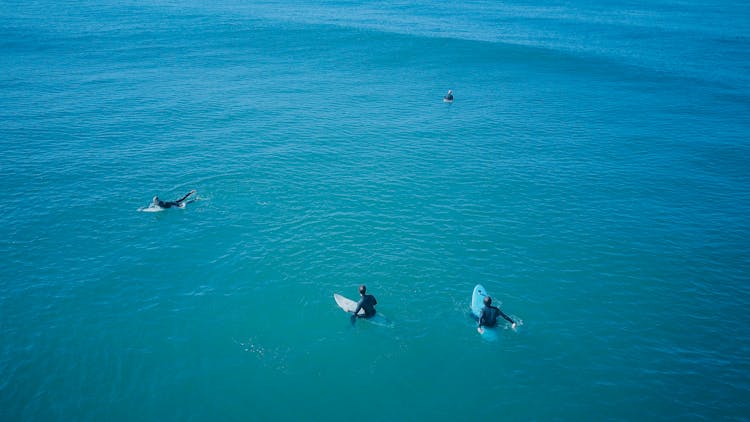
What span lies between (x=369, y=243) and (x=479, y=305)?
1205cm

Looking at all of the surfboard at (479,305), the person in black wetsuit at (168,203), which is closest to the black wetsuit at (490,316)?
the surfboard at (479,305)

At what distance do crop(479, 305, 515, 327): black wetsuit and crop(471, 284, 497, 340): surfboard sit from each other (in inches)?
16.9

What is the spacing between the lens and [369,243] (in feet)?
129

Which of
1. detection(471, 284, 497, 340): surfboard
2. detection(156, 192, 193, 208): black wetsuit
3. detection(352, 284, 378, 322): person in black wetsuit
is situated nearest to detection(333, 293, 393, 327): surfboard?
detection(352, 284, 378, 322): person in black wetsuit

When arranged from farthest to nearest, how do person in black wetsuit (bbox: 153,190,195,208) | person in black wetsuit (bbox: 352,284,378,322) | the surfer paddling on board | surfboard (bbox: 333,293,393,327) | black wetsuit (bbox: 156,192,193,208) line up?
black wetsuit (bbox: 156,192,193,208) < person in black wetsuit (bbox: 153,190,195,208) < surfboard (bbox: 333,293,393,327) < person in black wetsuit (bbox: 352,284,378,322) < the surfer paddling on board

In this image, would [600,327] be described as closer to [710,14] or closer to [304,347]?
[304,347]

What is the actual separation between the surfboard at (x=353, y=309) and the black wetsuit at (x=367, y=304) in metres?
0.34

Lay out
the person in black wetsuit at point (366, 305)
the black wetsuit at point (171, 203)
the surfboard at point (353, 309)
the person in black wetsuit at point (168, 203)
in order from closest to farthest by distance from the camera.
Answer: the person in black wetsuit at point (366, 305) < the surfboard at point (353, 309) < the person in black wetsuit at point (168, 203) < the black wetsuit at point (171, 203)

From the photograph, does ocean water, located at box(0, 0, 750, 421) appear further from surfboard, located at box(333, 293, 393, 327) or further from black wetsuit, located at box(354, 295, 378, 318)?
black wetsuit, located at box(354, 295, 378, 318)

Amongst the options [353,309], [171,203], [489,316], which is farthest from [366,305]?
[171,203]

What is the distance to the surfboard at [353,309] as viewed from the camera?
1203 inches

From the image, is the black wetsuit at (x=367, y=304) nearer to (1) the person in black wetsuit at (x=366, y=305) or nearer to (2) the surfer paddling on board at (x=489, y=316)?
(1) the person in black wetsuit at (x=366, y=305)

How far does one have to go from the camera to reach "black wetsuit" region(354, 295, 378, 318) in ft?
96.8

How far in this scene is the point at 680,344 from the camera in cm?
2931
